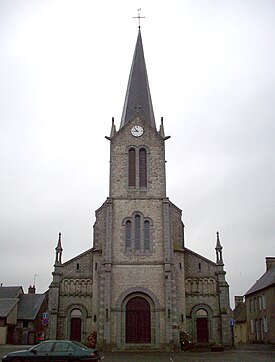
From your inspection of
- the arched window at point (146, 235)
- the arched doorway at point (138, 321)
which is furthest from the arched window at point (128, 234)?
the arched doorway at point (138, 321)

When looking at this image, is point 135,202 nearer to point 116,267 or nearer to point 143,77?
point 116,267

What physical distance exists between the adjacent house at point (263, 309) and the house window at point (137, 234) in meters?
16.1

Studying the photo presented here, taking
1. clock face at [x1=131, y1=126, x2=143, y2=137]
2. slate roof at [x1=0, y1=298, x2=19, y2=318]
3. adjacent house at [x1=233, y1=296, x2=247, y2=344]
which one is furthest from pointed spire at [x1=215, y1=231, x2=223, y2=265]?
slate roof at [x1=0, y1=298, x2=19, y2=318]

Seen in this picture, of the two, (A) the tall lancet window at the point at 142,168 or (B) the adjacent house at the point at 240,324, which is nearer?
(A) the tall lancet window at the point at 142,168

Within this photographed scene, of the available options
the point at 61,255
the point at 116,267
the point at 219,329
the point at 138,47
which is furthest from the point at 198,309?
the point at 138,47

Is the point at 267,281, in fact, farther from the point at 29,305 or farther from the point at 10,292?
the point at 10,292

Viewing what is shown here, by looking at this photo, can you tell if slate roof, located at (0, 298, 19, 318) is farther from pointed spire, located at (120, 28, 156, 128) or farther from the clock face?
the clock face

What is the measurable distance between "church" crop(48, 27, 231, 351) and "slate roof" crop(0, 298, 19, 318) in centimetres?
1625

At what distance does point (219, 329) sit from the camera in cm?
3844

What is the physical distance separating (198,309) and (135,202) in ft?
35.6

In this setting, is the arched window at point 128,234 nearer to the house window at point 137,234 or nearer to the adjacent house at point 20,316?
the house window at point 137,234

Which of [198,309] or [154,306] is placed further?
[198,309]

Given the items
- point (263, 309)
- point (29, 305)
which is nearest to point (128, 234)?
point (263, 309)

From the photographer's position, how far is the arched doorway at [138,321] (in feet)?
112
